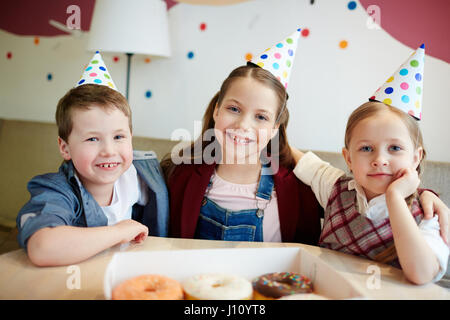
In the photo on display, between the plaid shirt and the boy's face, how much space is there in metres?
0.62

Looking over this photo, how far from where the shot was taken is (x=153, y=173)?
1.24m

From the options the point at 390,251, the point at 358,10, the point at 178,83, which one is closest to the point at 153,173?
the point at 390,251

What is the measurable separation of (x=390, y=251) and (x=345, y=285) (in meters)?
0.38

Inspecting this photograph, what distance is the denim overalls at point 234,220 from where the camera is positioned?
1.20 metres

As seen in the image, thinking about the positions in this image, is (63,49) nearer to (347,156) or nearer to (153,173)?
(153,173)

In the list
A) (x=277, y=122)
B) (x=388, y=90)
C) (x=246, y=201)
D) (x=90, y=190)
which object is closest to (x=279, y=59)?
(x=277, y=122)

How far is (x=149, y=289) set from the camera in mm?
636

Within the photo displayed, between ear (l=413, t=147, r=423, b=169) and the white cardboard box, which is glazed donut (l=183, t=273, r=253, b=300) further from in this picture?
ear (l=413, t=147, r=423, b=169)

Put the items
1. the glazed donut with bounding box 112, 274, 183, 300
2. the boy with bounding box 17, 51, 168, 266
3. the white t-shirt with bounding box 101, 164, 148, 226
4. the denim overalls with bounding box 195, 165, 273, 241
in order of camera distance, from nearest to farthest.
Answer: the glazed donut with bounding box 112, 274, 183, 300 < the boy with bounding box 17, 51, 168, 266 < the white t-shirt with bounding box 101, 164, 148, 226 < the denim overalls with bounding box 195, 165, 273, 241

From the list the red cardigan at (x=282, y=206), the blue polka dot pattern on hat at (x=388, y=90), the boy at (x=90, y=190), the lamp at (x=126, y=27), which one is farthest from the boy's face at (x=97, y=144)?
the lamp at (x=126, y=27)

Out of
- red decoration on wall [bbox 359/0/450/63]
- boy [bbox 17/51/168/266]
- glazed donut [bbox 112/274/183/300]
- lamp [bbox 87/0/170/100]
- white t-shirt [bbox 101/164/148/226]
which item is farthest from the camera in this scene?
lamp [bbox 87/0/170/100]

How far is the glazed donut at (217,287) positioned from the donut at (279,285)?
30 millimetres

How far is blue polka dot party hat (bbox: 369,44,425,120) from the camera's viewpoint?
100cm

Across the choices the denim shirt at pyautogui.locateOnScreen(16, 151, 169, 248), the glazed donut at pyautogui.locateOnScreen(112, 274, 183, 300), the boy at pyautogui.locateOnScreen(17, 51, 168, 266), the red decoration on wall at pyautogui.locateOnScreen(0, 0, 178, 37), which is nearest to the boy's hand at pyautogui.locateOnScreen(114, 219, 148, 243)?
the boy at pyautogui.locateOnScreen(17, 51, 168, 266)
